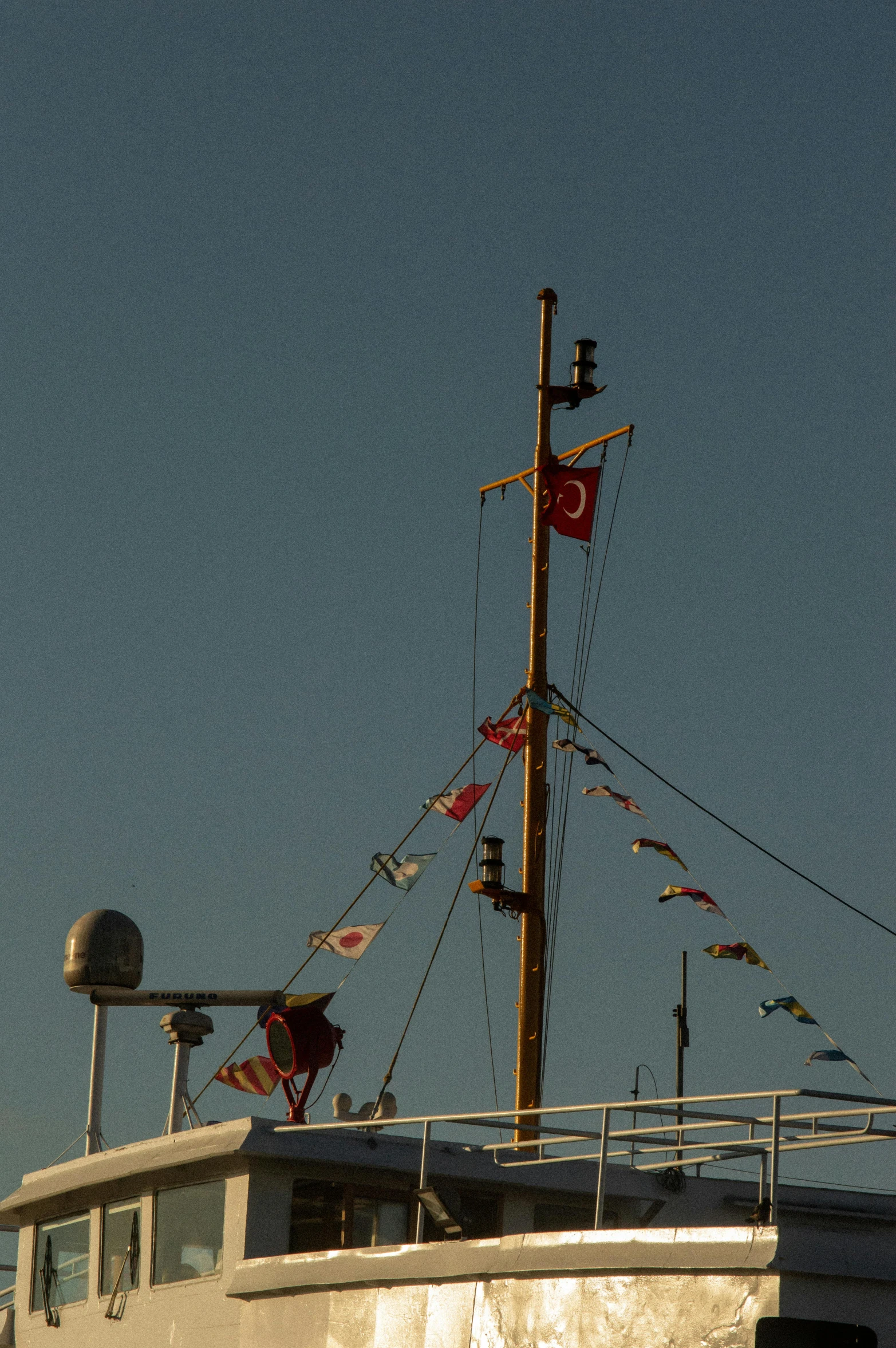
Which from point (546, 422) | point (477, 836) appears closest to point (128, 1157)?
point (477, 836)

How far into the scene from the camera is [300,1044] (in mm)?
18438

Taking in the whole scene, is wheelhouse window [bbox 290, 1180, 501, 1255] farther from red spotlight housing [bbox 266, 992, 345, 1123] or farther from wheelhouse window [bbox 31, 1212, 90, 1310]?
wheelhouse window [bbox 31, 1212, 90, 1310]

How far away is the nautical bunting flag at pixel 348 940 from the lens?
21.5m

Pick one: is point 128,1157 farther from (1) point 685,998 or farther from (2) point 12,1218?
(1) point 685,998

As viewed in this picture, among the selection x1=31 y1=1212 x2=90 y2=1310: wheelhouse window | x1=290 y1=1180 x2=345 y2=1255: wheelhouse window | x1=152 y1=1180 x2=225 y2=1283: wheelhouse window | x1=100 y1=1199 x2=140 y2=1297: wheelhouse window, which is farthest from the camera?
x1=31 y1=1212 x2=90 y2=1310: wheelhouse window

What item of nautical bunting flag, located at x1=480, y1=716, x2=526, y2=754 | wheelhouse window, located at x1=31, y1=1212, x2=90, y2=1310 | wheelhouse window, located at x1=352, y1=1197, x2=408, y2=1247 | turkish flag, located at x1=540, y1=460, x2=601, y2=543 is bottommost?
wheelhouse window, located at x1=31, y1=1212, x2=90, y2=1310

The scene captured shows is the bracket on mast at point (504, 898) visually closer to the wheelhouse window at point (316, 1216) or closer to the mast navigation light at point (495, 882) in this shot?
the mast navigation light at point (495, 882)

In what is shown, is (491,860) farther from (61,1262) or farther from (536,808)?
(61,1262)

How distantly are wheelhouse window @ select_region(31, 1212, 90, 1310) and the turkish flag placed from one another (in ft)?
31.4

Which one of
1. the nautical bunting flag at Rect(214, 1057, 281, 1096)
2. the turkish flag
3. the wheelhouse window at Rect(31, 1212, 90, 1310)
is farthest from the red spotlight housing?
the turkish flag

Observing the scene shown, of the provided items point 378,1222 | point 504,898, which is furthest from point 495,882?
point 378,1222

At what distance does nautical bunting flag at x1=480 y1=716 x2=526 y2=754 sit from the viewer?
22.0 metres

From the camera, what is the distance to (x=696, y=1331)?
44.6 feet

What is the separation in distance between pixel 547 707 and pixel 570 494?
2.71m
